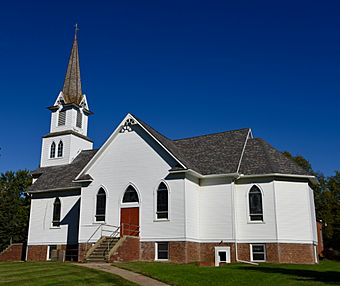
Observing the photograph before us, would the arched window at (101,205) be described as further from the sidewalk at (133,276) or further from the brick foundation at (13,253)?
the brick foundation at (13,253)

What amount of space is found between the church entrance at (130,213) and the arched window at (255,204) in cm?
795

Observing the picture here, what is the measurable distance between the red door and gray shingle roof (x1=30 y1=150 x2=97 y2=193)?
22.2 feet

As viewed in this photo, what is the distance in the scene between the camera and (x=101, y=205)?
30328 mm

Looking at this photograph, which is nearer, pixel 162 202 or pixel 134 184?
pixel 162 202

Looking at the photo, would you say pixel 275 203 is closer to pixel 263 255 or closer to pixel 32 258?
pixel 263 255

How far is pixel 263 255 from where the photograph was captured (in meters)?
27.7

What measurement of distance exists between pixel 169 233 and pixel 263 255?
649cm

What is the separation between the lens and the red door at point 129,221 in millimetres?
28547

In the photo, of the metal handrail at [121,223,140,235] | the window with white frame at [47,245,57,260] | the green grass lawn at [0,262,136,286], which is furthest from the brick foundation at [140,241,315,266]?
the window with white frame at [47,245,57,260]

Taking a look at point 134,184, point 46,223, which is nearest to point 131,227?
point 134,184

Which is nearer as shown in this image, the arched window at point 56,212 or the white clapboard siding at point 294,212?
the white clapboard siding at point 294,212

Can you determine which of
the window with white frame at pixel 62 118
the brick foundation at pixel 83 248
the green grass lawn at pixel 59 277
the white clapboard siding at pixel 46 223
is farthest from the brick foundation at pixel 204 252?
the window with white frame at pixel 62 118

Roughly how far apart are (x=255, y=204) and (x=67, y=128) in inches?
874

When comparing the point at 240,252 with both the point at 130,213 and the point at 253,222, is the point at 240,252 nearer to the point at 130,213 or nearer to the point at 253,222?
the point at 253,222
